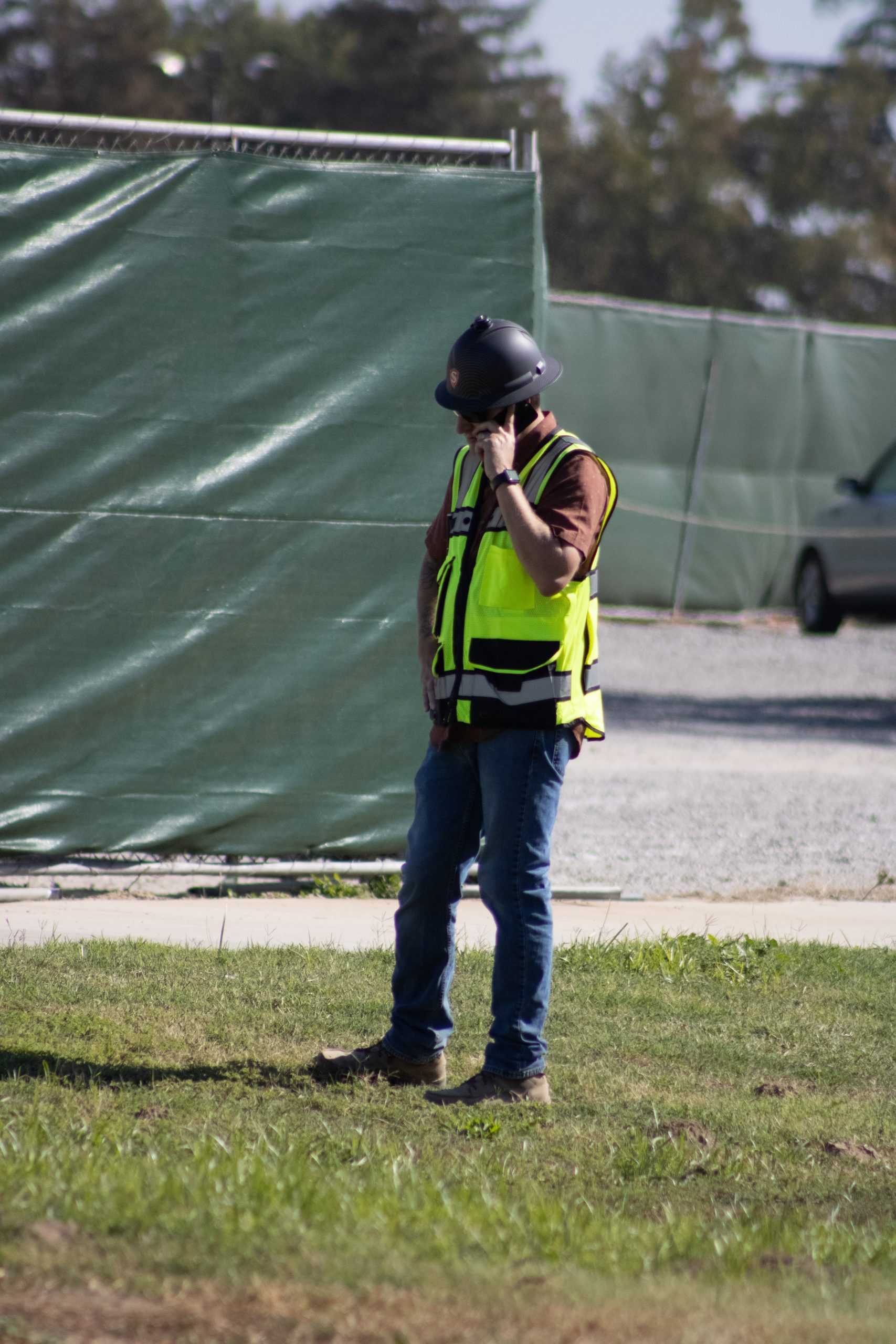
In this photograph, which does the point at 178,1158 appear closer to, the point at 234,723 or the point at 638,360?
the point at 234,723

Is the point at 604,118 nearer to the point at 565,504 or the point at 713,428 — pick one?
the point at 713,428

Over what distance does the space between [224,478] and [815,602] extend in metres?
12.0

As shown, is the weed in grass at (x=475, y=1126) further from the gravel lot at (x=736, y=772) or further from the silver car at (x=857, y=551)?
the silver car at (x=857, y=551)

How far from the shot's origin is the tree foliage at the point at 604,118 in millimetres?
45812

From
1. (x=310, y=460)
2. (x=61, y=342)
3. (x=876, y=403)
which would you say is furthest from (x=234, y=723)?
(x=876, y=403)

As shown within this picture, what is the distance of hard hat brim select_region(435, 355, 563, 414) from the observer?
448 cm

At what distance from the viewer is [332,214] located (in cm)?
704

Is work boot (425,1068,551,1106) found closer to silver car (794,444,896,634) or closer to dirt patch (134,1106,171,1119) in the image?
dirt patch (134,1106,171,1119)

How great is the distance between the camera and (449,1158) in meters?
4.10

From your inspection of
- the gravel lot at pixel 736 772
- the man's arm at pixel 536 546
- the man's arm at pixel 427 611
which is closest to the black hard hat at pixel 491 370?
the man's arm at pixel 536 546

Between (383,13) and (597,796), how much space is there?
4317 centimetres

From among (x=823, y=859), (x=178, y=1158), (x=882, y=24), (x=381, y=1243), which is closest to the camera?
(x=381, y=1243)

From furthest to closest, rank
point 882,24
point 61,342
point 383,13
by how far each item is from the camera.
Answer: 1. point 882,24
2. point 383,13
3. point 61,342

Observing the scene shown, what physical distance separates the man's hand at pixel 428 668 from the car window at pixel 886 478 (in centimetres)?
1260
